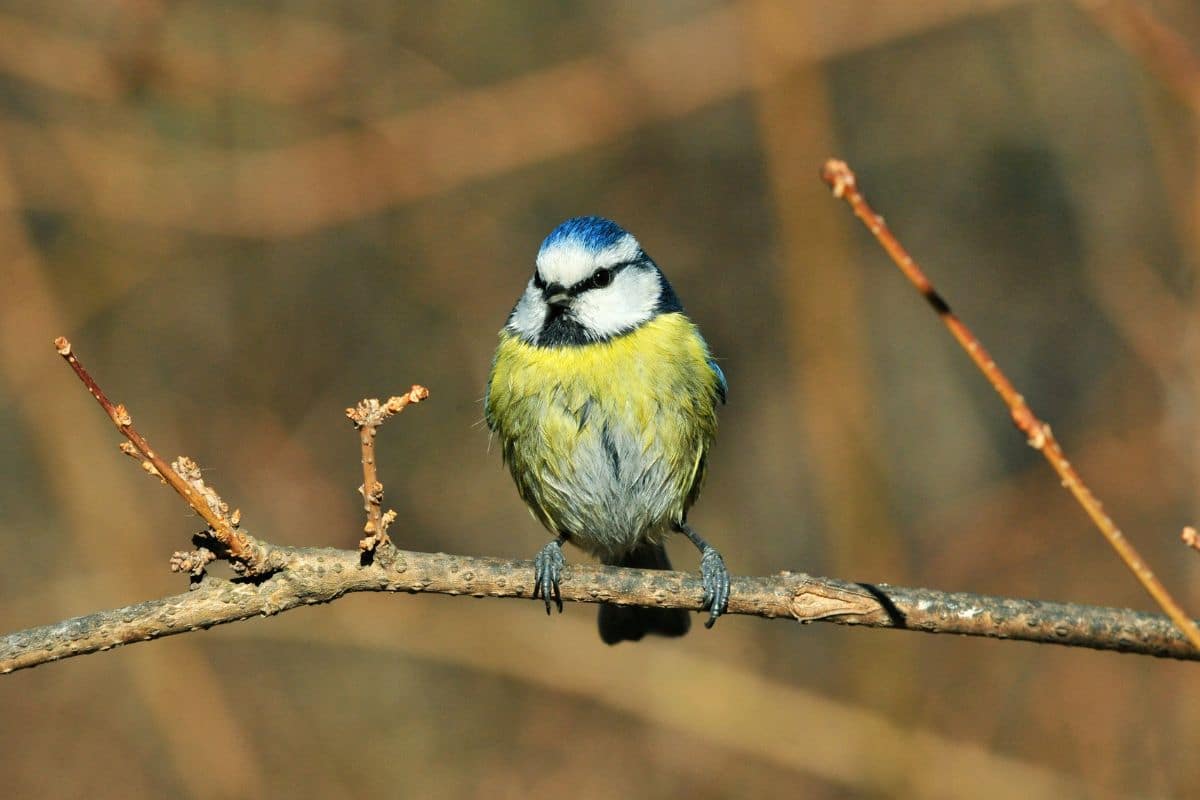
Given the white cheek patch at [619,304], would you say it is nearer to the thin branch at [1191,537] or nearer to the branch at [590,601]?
the branch at [590,601]

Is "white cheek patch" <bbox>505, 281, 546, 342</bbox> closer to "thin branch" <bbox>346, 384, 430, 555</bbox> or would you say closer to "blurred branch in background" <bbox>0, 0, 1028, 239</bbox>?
"thin branch" <bbox>346, 384, 430, 555</bbox>

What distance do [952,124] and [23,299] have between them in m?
6.36

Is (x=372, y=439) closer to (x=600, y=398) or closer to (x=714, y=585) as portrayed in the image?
(x=714, y=585)

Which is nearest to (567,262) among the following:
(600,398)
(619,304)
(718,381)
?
(619,304)

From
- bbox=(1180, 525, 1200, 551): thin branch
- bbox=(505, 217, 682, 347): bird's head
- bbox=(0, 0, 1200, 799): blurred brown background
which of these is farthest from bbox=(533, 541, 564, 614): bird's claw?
bbox=(1180, 525, 1200, 551): thin branch

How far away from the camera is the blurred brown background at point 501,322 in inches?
241

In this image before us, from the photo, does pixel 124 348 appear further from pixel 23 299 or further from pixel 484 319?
pixel 484 319

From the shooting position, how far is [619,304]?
179 inches

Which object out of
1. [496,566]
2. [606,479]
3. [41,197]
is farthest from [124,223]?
[496,566]

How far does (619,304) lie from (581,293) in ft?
0.57

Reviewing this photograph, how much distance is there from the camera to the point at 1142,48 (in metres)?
3.34

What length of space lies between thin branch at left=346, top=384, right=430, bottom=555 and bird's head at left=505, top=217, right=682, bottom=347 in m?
1.65

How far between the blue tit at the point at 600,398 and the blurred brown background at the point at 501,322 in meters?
0.72

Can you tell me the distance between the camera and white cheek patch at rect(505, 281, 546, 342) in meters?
4.50
